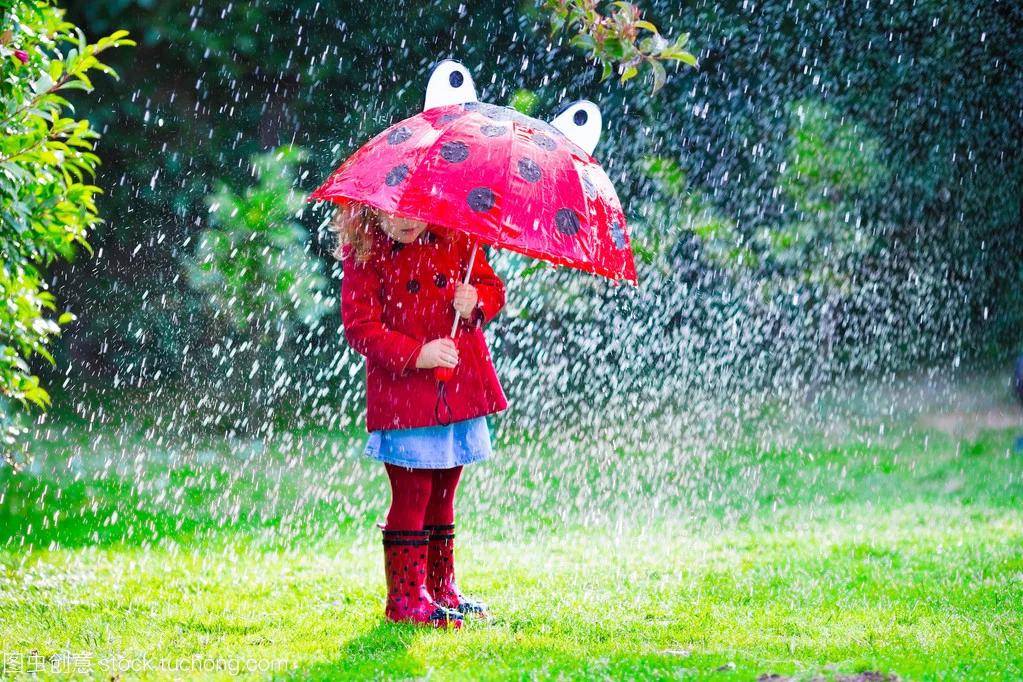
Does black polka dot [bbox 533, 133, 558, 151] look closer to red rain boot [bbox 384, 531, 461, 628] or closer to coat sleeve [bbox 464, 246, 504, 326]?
coat sleeve [bbox 464, 246, 504, 326]

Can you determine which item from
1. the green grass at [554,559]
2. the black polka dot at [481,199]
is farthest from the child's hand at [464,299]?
the green grass at [554,559]

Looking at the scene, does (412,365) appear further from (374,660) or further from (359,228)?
→ (374,660)

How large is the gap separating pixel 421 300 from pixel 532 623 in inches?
47.7

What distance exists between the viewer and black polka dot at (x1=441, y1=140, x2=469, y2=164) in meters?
3.78

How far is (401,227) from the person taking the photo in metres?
4.07

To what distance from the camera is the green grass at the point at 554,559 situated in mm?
3896

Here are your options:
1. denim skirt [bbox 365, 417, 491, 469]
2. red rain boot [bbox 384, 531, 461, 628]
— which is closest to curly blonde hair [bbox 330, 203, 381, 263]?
denim skirt [bbox 365, 417, 491, 469]

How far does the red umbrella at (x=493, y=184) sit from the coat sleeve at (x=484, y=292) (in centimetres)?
11

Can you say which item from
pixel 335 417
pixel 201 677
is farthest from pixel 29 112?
pixel 335 417

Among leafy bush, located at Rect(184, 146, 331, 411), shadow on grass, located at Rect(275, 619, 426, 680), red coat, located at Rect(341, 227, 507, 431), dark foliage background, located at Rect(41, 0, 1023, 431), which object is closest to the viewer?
shadow on grass, located at Rect(275, 619, 426, 680)

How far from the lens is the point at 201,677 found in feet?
11.8

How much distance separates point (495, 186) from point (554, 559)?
2.48 m

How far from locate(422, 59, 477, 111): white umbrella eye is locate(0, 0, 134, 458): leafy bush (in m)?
1.09

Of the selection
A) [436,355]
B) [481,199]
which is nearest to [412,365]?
[436,355]
